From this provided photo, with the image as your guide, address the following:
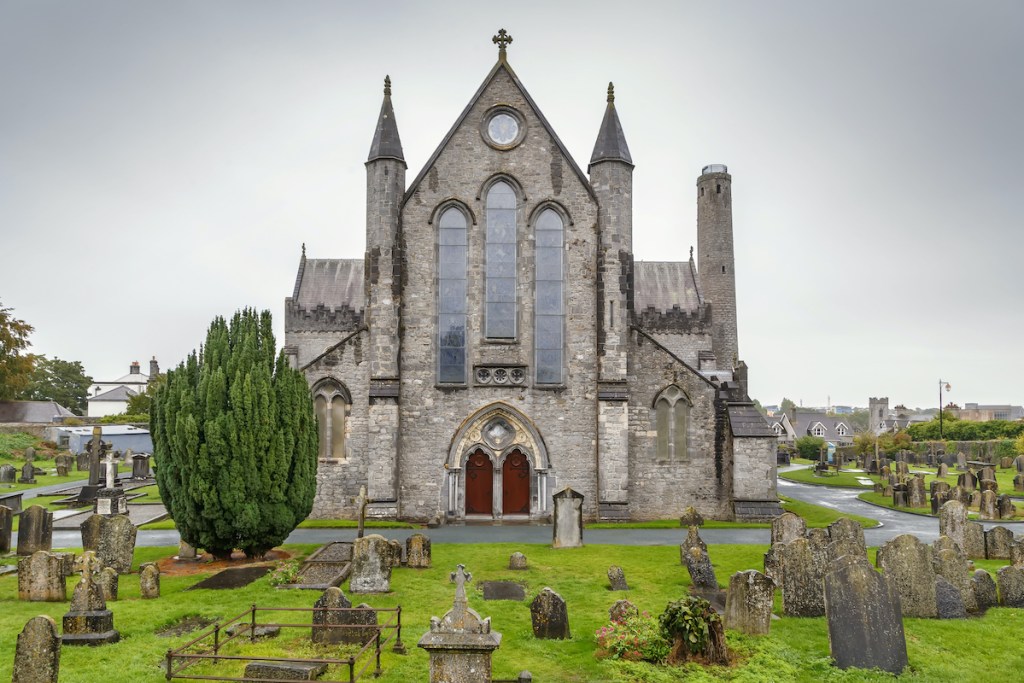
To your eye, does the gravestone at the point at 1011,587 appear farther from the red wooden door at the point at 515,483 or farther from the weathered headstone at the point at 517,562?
the red wooden door at the point at 515,483

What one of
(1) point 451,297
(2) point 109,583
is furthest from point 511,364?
(2) point 109,583

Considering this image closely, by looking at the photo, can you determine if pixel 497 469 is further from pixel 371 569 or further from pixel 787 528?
pixel 371 569

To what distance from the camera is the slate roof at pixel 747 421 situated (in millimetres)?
24047

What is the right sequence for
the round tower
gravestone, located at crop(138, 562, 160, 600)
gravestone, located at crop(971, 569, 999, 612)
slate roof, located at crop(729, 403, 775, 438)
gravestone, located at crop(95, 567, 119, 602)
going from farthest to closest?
1. the round tower
2. slate roof, located at crop(729, 403, 775, 438)
3. gravestone, located at crop(138, 562, 160, 600)
4. gravestone, located at crop(95, 567, 119, 602)
5. gravestone, located at crop(971, 569, 999, 612)

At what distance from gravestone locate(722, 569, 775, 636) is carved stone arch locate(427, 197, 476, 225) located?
16.3 metres

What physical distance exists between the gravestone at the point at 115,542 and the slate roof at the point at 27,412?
178 ft

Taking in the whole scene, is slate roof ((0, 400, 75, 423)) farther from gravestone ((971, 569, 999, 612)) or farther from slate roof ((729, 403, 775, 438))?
gravestone ((971, 569, 999, 612))

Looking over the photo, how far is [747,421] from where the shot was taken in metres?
24.5

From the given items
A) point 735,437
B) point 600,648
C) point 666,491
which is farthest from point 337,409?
point 600,648

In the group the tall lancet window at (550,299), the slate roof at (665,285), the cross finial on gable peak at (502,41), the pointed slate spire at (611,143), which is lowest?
the tall lancet window at (550,299)

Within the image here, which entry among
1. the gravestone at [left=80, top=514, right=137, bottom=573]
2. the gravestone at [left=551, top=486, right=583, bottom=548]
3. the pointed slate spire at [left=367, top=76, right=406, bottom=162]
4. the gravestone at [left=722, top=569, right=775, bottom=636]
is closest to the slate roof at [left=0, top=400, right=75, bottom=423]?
the pointed slate spire at [left=367, top=76, right=406, bottom=162]

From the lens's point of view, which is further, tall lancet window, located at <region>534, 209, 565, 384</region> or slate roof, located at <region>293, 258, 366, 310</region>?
slate roof, located at <region>293, 258, 366, 310</region>

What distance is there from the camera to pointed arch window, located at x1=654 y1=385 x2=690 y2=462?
81.7 feet

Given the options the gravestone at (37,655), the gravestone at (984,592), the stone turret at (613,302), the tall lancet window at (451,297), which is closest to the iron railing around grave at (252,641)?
the gravestone at (37,655)
